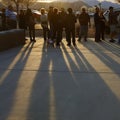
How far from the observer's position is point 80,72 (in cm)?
1062

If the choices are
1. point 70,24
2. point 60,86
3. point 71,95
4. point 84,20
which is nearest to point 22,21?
point 84,20

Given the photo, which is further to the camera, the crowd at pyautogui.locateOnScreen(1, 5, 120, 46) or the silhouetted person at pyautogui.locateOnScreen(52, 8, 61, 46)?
the silhouetted person at pyautogui.locateOnScreen(52, 8, 61, 46)

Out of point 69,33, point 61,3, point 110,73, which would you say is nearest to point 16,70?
point 110,73

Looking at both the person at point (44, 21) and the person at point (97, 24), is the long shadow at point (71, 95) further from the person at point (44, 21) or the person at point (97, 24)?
the person at point (97, 24)

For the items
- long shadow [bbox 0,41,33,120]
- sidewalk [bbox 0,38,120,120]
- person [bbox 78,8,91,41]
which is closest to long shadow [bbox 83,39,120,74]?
sidewalk [bbox 0,38,120,120]

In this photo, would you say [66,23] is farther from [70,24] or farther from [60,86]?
[60,86]

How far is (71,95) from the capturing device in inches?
316

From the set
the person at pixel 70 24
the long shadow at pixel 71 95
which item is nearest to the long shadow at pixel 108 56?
the long shadow at pixel 71 95

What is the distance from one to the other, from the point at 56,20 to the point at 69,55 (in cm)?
404

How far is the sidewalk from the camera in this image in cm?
683

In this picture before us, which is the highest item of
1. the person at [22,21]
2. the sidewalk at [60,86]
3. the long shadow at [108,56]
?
the person at [22,21]

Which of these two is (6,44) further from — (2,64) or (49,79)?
(49,79)

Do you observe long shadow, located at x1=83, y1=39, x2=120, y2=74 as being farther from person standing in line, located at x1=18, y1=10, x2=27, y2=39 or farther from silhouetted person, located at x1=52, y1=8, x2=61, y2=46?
person standing in line, located at x1=18, y1=10, x2=27, y2=39

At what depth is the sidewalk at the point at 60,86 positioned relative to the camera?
6.83 m
